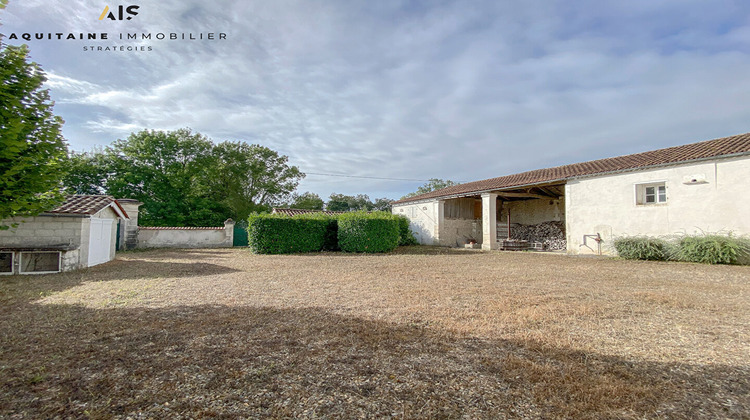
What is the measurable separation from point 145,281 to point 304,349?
6197 millimetres

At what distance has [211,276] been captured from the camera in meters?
8.27

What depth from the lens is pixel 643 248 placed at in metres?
10.9

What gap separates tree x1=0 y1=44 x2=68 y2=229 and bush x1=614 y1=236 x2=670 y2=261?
15373mm

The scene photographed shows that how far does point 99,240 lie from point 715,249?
1968 centimetres

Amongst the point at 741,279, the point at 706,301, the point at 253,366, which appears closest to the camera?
the point at 253,366

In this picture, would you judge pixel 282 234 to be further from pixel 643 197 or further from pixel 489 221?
pixel 643 197

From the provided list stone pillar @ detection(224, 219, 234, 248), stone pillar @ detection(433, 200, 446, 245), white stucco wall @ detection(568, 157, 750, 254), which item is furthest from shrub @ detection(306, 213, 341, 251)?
white stucco wall @ detection(568, 157, 750, 254)

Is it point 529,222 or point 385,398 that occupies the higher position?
point 529,222

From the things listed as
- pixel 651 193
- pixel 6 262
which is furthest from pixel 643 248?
pixel 6 262

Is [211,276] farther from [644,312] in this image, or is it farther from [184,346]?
[644,312]

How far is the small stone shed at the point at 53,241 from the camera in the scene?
866cm

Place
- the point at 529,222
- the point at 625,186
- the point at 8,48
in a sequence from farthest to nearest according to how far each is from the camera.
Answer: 1. the point at 529,222
2. the point at 625,186
3. the point at 8,48

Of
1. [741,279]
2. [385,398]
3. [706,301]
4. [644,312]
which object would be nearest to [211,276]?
[385,398]

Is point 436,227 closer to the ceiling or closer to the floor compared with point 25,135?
closer to the floor
